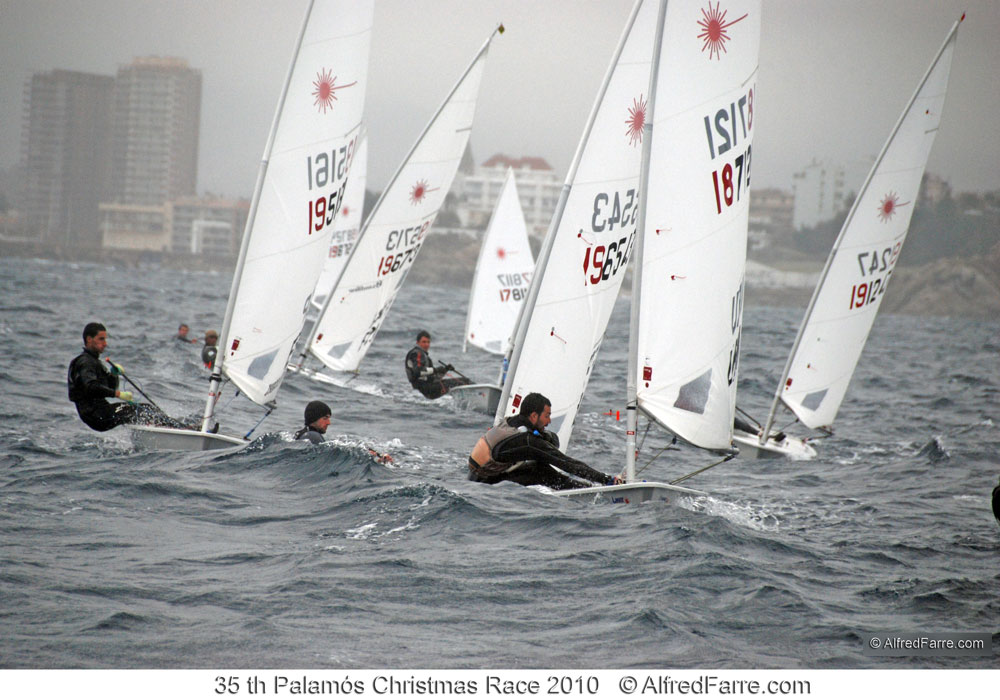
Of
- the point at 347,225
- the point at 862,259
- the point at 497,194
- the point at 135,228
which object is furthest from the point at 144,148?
the point at 862,259

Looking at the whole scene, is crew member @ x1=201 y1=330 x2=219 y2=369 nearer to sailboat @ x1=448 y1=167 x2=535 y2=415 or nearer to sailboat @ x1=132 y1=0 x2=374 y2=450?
sailboat @ x1=448 y1=167 x2=535 y2=415

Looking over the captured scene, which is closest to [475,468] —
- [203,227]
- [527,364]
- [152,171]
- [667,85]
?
[527,364]

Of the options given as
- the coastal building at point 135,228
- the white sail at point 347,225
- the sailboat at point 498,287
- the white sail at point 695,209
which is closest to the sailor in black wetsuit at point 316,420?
the white sail at point 695,209

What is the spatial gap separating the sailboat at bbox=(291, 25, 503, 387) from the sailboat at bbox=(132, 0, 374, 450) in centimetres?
556

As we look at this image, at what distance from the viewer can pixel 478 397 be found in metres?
16.5

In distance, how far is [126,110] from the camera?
196m

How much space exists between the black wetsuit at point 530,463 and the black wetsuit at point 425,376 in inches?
313

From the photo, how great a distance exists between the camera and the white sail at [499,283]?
22.3m

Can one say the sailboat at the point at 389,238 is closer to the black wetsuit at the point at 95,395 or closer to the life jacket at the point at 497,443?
the black wetsuit at the point at 95,395

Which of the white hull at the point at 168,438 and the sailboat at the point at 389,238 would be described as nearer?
the white hull at the point at 168,438

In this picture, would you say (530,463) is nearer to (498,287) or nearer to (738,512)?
(738,512)

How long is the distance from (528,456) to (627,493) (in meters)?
0.97

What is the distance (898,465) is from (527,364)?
6651mm
